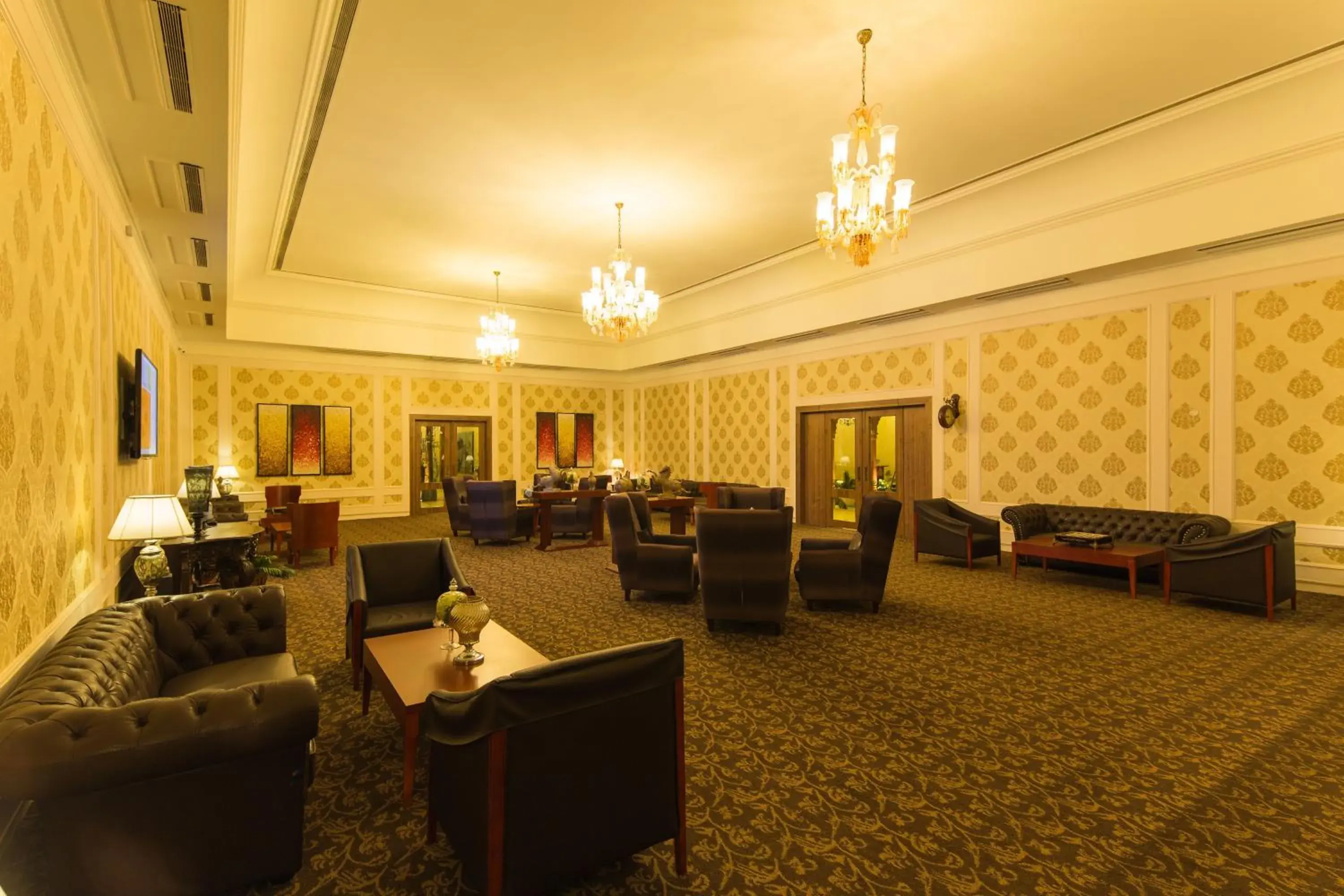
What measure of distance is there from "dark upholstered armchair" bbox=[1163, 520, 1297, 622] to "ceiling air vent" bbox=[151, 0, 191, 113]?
8.39 m

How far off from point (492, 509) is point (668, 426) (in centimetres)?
705

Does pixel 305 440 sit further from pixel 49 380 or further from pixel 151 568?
pixel 49 380

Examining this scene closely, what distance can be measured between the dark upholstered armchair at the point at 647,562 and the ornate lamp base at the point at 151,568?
3553 mm

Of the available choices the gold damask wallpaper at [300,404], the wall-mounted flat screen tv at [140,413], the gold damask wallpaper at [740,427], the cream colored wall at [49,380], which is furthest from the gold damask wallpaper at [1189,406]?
the gold damask wallpaper at [300,404]

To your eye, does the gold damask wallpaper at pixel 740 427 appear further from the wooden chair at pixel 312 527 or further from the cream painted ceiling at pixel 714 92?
the wooden chair at pixel 312 527

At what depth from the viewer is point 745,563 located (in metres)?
5.11

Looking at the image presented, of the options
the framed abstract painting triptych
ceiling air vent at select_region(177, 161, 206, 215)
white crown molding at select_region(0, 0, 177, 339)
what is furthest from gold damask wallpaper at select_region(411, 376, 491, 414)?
ceiling air vent at select_region(177, 161, 206, 215)

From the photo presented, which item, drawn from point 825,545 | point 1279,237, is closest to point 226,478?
point 825,545

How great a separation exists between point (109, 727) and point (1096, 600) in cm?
732

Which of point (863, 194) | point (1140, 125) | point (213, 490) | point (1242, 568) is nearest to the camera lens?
point (863, 194)

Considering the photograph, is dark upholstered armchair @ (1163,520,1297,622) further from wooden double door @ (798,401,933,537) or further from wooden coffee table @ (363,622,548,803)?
wooden coffee table @ (363,622,548,803)

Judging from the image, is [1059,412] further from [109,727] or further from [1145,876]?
[109,727]

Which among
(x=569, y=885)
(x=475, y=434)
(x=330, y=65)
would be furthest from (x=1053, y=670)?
(x=475, y=434)

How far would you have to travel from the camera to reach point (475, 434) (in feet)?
49.8
